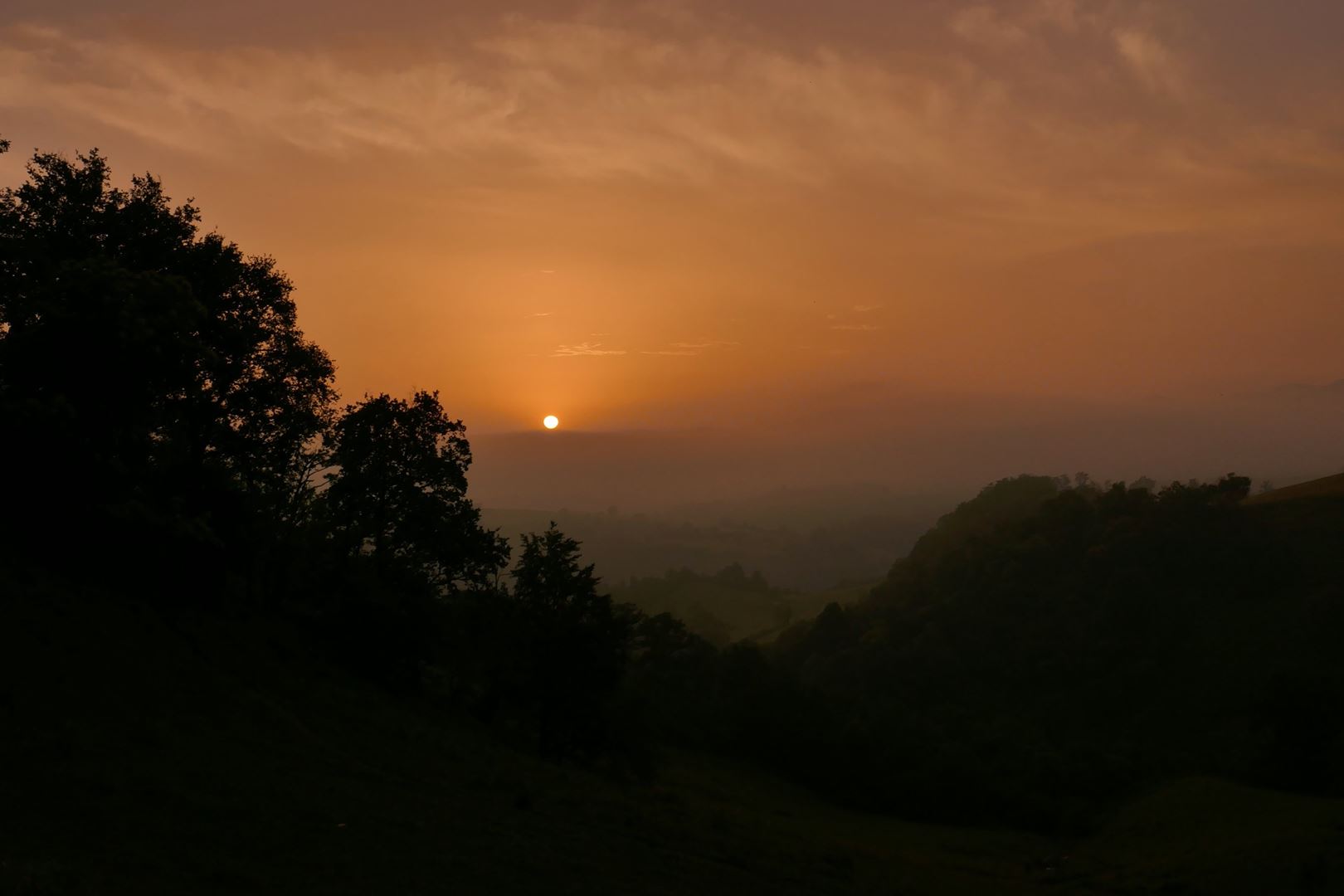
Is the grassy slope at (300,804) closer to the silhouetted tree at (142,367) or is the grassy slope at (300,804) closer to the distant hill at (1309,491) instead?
the silhouetted tree at (142,367)

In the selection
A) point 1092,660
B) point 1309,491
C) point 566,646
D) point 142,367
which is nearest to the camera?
point 142,367

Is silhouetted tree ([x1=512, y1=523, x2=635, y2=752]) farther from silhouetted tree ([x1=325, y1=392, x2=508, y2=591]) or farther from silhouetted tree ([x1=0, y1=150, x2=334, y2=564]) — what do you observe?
silhouetted tree ([x1=0, y1=150, x2=334, y2=564])

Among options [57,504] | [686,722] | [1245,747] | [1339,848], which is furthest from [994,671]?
[57,504]

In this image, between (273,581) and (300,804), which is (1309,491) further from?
(300,804)

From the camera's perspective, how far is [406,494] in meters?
41.5

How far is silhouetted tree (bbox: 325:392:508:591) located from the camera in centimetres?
4122

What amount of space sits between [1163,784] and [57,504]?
7609 centimetres

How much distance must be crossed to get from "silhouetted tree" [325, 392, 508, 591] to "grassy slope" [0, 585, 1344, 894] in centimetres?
781

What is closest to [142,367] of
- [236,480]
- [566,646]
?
[236,480]

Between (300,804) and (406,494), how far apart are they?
25395 millimetres

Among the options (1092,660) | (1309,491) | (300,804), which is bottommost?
(1092,660)

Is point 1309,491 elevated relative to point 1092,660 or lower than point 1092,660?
elevated

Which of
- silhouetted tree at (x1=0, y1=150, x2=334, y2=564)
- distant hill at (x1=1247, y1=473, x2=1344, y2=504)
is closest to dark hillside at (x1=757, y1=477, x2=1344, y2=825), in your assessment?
distant hill at (x1=1247, y1=473, x2=1344, y2=504)

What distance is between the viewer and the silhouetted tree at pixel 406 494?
1623 inches
